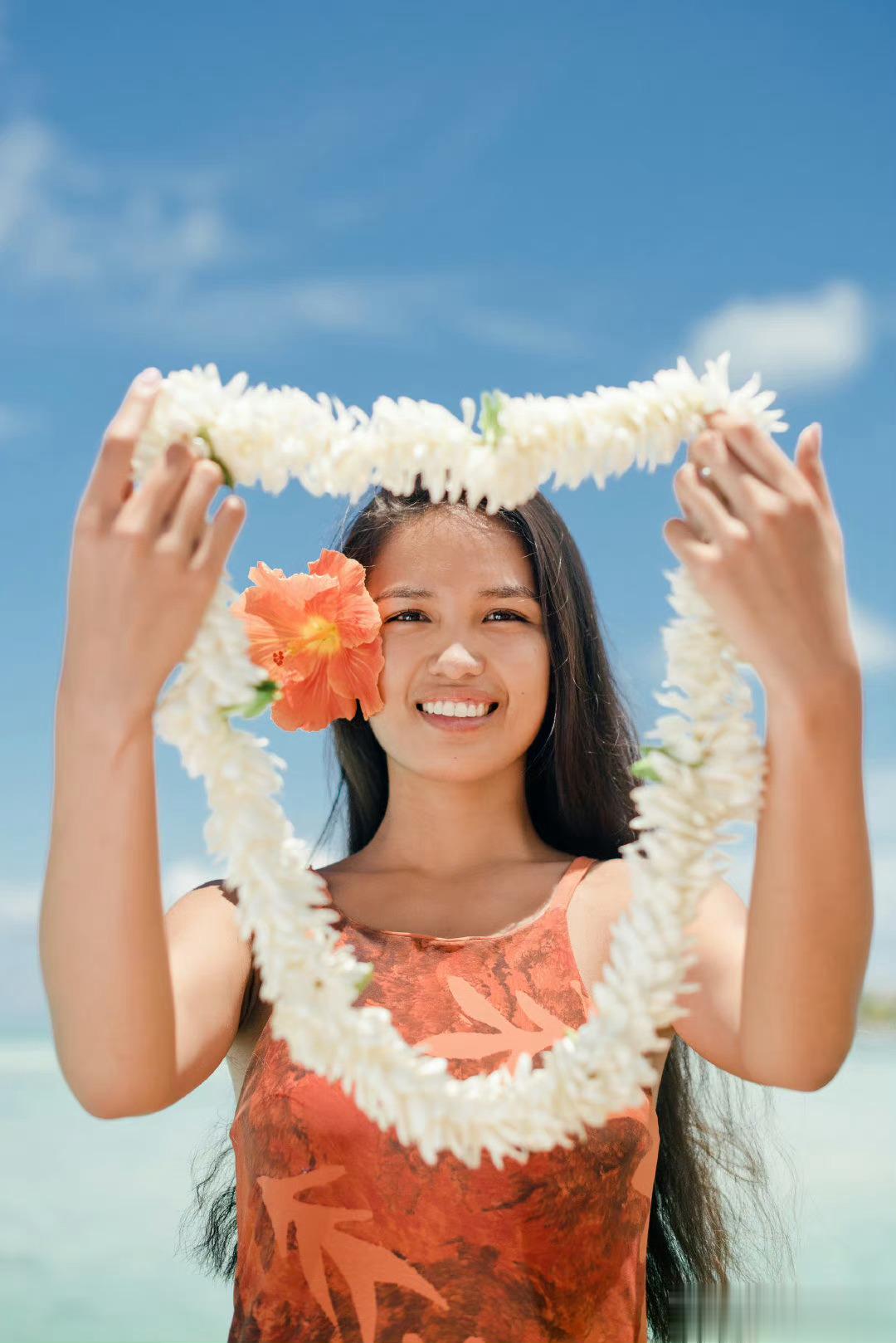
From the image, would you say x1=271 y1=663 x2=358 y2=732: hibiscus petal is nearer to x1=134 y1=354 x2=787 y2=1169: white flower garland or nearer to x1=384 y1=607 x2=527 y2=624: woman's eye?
Result: x1=384 y1=607 x2=527 y2=624: woman's eye

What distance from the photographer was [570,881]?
3164mm

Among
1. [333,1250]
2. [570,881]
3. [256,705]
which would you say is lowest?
[333,1250]

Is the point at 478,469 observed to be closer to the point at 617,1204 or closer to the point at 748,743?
the point at 748,743

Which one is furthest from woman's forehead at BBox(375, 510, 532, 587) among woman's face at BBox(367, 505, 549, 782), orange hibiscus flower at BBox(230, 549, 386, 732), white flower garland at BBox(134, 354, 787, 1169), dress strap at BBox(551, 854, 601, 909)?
white flower garland at BBox(134, 354, 787, 1169)

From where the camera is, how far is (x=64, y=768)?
214 centimetres

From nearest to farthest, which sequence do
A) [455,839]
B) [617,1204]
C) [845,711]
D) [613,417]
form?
[845,711] → [613,417] → [617,1204] → [455,839]

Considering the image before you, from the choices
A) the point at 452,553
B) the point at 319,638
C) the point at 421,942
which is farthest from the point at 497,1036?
the point at 452,553

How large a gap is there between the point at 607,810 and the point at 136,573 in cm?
184

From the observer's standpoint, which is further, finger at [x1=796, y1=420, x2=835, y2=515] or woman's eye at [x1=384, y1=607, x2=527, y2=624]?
woman's eye at [x1=384, y1=607, x2=527, y2=624]

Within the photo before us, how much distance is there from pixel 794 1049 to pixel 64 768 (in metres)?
1.37

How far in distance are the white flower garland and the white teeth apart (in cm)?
94

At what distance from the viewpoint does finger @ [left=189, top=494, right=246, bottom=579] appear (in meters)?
2.10

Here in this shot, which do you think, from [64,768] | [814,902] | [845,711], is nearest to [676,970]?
[814,902]

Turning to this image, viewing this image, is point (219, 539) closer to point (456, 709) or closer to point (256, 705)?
point (256, 705)
